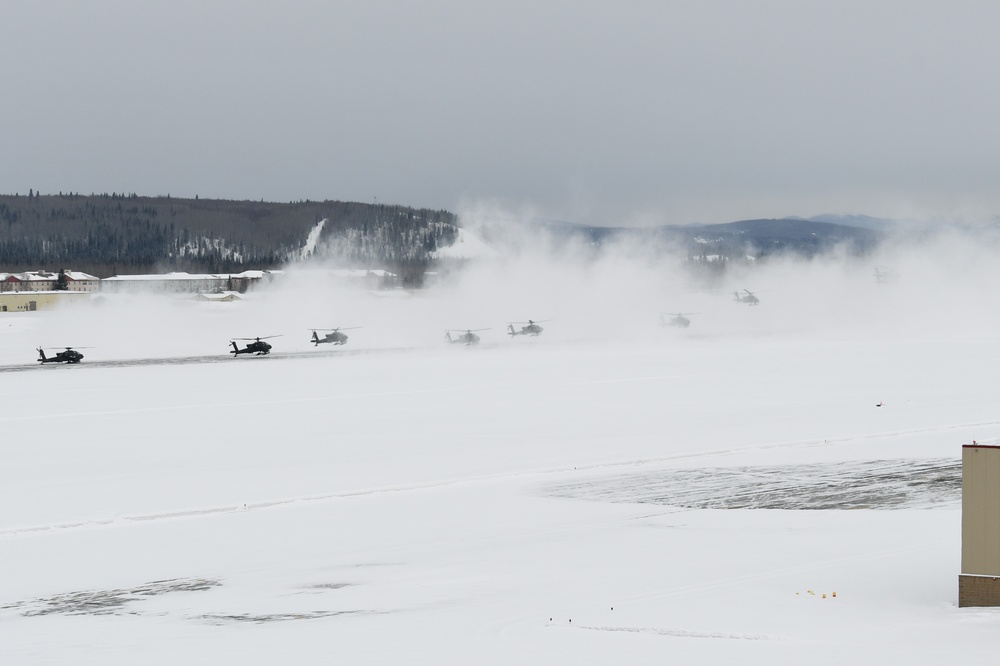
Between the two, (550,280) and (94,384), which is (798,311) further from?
(94,384)

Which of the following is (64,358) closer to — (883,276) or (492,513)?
(492,513)

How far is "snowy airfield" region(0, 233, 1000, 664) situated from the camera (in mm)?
15367

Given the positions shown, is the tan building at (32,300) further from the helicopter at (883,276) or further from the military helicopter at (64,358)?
the helicopter at (883,276)

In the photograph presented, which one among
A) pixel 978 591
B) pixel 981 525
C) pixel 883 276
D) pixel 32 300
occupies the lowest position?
pixel 978 591

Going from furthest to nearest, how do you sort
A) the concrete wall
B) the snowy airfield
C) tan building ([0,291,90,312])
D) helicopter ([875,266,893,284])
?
tan building ([0,291,90,312]) < helicopter ([875,266,893,284]) < the concrete wall < the snowy airfield

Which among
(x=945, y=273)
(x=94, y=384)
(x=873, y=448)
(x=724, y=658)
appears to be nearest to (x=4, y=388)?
(x=94, y=384)

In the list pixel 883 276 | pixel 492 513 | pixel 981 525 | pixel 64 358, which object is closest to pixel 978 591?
pixel 981 525

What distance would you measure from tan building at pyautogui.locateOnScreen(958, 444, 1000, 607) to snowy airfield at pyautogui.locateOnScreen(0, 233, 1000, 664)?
56 cm

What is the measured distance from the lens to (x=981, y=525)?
51.6 ft

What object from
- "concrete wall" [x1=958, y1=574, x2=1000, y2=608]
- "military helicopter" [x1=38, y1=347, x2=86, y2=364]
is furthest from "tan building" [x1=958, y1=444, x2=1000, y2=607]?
"military helicopter" [x1=38, y1=347, x2=86, y2=364]

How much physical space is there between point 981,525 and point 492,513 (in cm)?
1138

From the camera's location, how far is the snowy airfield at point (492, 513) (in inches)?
605

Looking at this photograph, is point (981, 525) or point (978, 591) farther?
point (978, 591)

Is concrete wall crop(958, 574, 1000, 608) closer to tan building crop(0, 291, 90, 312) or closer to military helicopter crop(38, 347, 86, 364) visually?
military helicopter crop(38, 347, 86, 364)
